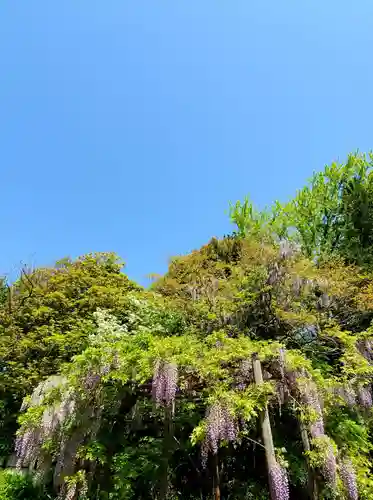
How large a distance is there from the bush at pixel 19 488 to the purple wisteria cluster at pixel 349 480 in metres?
5.16

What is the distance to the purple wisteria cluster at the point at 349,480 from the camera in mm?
4945

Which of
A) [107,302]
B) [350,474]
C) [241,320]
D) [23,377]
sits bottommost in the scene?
[350,474]

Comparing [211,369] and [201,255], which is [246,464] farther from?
[201,255]

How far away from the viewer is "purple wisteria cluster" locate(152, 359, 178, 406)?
4.90 m

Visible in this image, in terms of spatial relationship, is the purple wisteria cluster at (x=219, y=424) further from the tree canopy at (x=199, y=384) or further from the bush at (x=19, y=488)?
the bush at (x=19, y=488)

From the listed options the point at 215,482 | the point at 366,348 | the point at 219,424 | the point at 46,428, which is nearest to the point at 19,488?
the point at 46,428

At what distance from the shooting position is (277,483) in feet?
13.5

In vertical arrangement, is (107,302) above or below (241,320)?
above

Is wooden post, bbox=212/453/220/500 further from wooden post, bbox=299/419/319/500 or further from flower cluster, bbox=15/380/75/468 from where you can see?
flower cluster, bbox=15/380/75/468

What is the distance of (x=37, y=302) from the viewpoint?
10.9 meters

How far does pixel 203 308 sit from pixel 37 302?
5.14 metres

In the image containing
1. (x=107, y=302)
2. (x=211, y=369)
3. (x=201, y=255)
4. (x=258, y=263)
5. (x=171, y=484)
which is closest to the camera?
(x=211, y=369)

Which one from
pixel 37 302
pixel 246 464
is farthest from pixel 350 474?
pixel 37 302

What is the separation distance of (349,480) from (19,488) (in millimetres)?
5827
